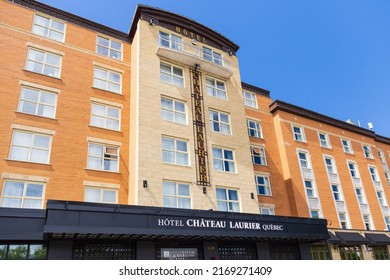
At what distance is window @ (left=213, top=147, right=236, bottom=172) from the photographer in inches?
862

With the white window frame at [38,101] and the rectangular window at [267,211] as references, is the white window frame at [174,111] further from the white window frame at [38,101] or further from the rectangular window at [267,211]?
the rectangular window at [267,211]

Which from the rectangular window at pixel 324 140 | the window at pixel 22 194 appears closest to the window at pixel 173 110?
the window at pixel 22 194

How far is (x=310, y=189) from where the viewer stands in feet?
91.2

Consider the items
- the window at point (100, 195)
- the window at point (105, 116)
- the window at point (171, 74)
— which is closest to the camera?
the window at point (100, 195)

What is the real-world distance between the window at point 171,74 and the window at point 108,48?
3.60m

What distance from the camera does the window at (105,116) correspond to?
20.8 m

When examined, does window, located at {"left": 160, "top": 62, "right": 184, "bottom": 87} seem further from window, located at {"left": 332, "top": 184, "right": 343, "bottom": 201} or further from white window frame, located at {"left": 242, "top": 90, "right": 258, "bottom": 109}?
window, located at {"left": 332, "top": 184, "right": 343, "bottom": 201}

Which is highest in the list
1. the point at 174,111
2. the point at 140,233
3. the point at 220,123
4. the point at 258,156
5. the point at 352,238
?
the point at 174,111

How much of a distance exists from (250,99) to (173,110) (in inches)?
438

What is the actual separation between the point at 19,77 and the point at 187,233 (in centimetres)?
1359

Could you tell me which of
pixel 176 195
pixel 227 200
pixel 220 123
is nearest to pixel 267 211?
pixel 227 200

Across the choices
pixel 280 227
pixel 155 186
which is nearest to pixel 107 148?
pixel 155 186

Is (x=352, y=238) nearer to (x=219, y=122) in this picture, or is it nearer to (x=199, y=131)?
(x=219, y=122)

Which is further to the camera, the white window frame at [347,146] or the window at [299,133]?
the white window frame at [347,146]
